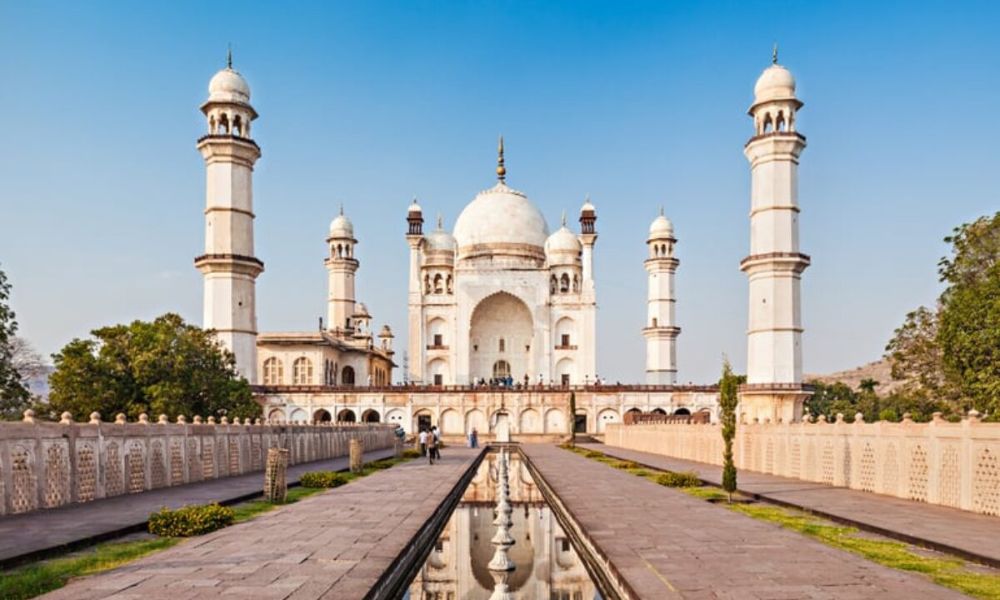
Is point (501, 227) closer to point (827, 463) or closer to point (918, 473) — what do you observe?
point (827, 463)

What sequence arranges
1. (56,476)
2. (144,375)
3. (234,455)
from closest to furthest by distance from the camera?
(56,476) < (234,455) < (144,375)

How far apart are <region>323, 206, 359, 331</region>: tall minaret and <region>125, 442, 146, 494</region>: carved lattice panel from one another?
47.3 meters

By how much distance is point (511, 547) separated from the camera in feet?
35.6

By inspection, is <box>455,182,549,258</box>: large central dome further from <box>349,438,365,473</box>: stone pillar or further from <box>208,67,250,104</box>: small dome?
<box>349,438,365,473</box>: stone pillar

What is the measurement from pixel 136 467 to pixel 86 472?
166 centimetres

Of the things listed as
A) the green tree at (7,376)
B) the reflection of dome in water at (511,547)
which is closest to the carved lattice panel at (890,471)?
the reflection of dome in water at (511,547)

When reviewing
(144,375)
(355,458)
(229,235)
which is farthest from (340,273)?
(355,458)

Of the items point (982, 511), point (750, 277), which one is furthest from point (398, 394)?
point (982, 511)

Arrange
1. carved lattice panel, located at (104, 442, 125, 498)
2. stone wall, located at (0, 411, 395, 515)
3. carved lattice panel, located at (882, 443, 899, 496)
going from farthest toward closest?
carved lattice panel, located at (882, 443, 899, 496) → carved lattice panel, located at (104, 442, 125, 498) → stone wall, located at (0, 411, 395, 515)

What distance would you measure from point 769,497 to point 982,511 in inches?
136

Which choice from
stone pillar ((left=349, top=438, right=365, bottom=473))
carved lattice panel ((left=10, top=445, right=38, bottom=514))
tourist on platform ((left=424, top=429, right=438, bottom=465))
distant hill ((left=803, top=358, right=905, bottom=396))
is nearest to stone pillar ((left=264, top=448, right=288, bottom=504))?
carved lattice panel ((left=10, top=445, right=38, bottom=514))

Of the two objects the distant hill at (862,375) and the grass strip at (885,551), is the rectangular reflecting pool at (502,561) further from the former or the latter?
the distant hill at (862,375)

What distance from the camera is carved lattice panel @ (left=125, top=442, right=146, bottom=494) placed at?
1455cm

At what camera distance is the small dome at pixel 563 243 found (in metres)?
62.0
